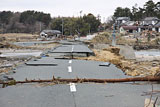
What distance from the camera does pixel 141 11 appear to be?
8225 centimetres

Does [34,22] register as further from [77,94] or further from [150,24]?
[77,94]

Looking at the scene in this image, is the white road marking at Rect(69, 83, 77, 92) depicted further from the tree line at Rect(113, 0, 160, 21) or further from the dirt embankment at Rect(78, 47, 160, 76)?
the tree line at Rect(113, 0, 160, 21)

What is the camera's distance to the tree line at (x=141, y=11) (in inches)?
3043

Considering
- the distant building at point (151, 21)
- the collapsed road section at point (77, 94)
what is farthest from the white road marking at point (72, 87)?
the distant building at point (151, 21)

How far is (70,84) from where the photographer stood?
597 centimetres

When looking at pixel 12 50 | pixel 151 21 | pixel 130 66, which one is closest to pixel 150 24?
pixel 151 21

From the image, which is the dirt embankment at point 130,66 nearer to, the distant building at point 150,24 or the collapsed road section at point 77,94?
the collapsed road section at point 77,94

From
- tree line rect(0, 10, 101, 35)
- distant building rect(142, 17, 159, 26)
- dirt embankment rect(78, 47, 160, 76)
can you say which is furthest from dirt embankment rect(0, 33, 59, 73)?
distant building rect(142, 17, 159, 26)

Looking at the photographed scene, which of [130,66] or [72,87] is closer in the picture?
[72,87]

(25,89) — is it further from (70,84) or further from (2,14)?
(2,14)

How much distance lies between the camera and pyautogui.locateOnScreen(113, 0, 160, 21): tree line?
77.3 metres

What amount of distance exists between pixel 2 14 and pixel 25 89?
85411 mm

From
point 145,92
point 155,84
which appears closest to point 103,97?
point 145,92

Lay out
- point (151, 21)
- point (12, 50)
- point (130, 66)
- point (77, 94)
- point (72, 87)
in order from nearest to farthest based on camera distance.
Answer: point (77, 94) → point (72, 87) → point (130, 66) → point (12, 50) → point (151, 21)
